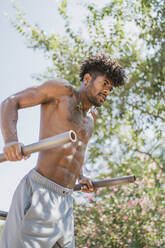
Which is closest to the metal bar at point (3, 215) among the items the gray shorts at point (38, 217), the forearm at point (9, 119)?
the gray shorts at point (38, 217)

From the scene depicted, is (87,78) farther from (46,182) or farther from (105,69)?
(46,182)

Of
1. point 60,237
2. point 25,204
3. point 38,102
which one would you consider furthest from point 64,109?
point 60,237

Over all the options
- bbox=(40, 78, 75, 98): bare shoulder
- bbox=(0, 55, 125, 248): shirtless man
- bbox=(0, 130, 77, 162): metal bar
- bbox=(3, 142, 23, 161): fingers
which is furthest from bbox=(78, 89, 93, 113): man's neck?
bbox=(0, 130, 77, 162): metal bar

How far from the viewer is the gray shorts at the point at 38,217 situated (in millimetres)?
1715

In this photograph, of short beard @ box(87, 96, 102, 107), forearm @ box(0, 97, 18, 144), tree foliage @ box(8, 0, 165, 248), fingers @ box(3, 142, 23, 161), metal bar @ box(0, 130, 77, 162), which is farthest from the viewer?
tree foliage @ box(8, 0, 165, 248)

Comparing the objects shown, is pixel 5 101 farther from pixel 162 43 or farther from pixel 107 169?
pixel 107 169

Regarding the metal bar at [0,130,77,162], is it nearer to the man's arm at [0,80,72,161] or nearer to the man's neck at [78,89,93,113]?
the man's arm at [0,80,72,161]

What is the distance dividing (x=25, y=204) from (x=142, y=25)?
14.1ft

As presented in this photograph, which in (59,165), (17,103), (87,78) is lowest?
(59,165)

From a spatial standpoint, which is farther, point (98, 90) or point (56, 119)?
point (98, 90)

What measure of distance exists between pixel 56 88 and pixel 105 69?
44cm

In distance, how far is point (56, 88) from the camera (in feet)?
6.80

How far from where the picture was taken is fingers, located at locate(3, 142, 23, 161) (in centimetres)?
149

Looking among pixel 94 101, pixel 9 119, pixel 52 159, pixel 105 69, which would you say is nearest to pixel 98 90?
pixel 94 101
